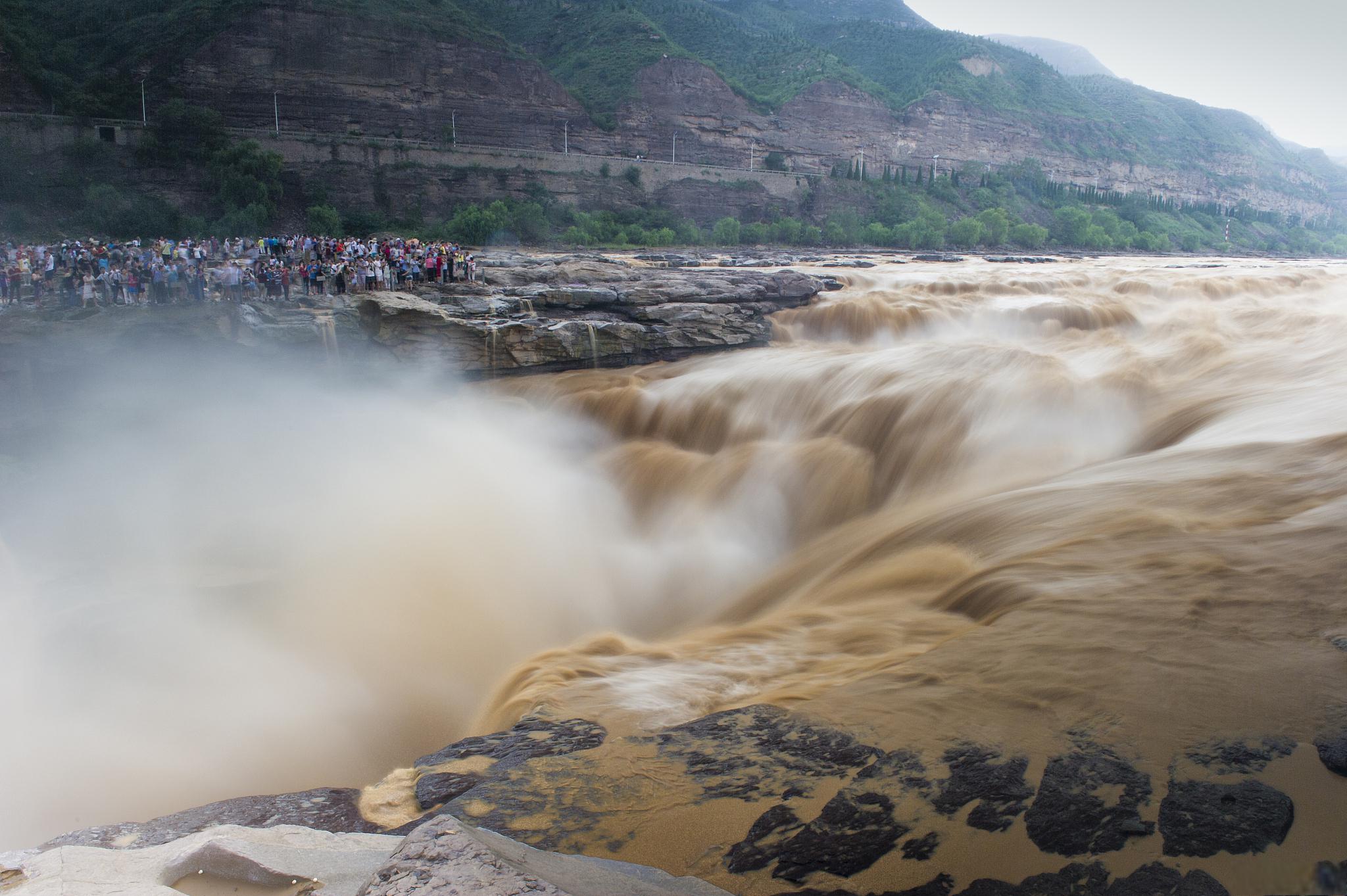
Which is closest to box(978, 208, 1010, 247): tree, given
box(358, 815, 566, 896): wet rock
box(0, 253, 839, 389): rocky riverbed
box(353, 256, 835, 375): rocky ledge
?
box(353, 256, 835, 375): rocky ledge

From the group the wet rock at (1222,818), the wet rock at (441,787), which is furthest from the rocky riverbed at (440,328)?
the wet rock at (1222,818)

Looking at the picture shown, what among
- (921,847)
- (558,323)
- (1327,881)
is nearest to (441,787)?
(921,847)

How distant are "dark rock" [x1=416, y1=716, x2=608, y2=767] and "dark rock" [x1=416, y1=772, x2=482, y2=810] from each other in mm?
209

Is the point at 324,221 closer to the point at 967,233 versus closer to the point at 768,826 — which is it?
the point at 967,233

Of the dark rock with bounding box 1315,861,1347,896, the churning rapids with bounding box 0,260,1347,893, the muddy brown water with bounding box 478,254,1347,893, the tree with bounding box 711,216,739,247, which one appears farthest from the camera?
the tree with bounding box 711,216,739,247

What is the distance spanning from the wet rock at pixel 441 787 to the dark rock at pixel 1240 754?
3.28m

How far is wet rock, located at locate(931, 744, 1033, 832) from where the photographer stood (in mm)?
3438

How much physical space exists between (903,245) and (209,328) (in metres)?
55.9

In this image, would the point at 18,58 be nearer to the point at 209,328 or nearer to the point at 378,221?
the point at 378,221

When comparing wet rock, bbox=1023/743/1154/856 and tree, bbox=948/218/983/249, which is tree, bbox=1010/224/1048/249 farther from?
wet rock, bbox=1023/743/1154/856

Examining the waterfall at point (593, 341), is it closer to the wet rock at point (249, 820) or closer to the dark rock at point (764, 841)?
the wet rock at point (249, 820)

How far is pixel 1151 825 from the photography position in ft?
10.5

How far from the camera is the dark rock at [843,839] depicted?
130 inches

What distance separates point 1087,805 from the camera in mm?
3371
